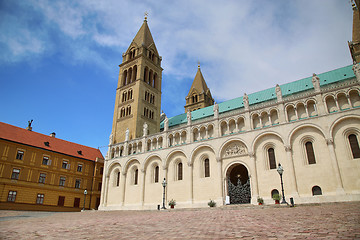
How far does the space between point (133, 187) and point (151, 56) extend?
1114 inches

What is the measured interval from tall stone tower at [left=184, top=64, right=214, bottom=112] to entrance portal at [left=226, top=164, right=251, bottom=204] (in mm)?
27870

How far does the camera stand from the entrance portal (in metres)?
28.8

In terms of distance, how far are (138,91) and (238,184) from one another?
86.4 ft

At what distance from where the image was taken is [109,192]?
41625 mm

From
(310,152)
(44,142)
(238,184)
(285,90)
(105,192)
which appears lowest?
(105,192)

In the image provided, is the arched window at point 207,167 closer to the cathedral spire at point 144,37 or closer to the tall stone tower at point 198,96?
the tall stone tower at point 198,96

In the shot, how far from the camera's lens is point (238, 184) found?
29719mm

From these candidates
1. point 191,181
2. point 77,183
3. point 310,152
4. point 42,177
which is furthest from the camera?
point 77,183

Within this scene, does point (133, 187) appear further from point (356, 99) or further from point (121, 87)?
point (356, 99)

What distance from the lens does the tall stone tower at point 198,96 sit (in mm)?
59125

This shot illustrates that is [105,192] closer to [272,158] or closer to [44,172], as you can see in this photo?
[44,172]

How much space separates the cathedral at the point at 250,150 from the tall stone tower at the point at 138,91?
0.27 m

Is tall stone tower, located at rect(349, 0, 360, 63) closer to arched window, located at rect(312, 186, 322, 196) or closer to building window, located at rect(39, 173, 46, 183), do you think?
arched window, located at rect(312, 186, 322, 196)

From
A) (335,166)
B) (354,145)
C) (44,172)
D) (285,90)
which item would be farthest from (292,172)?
(44,172)
